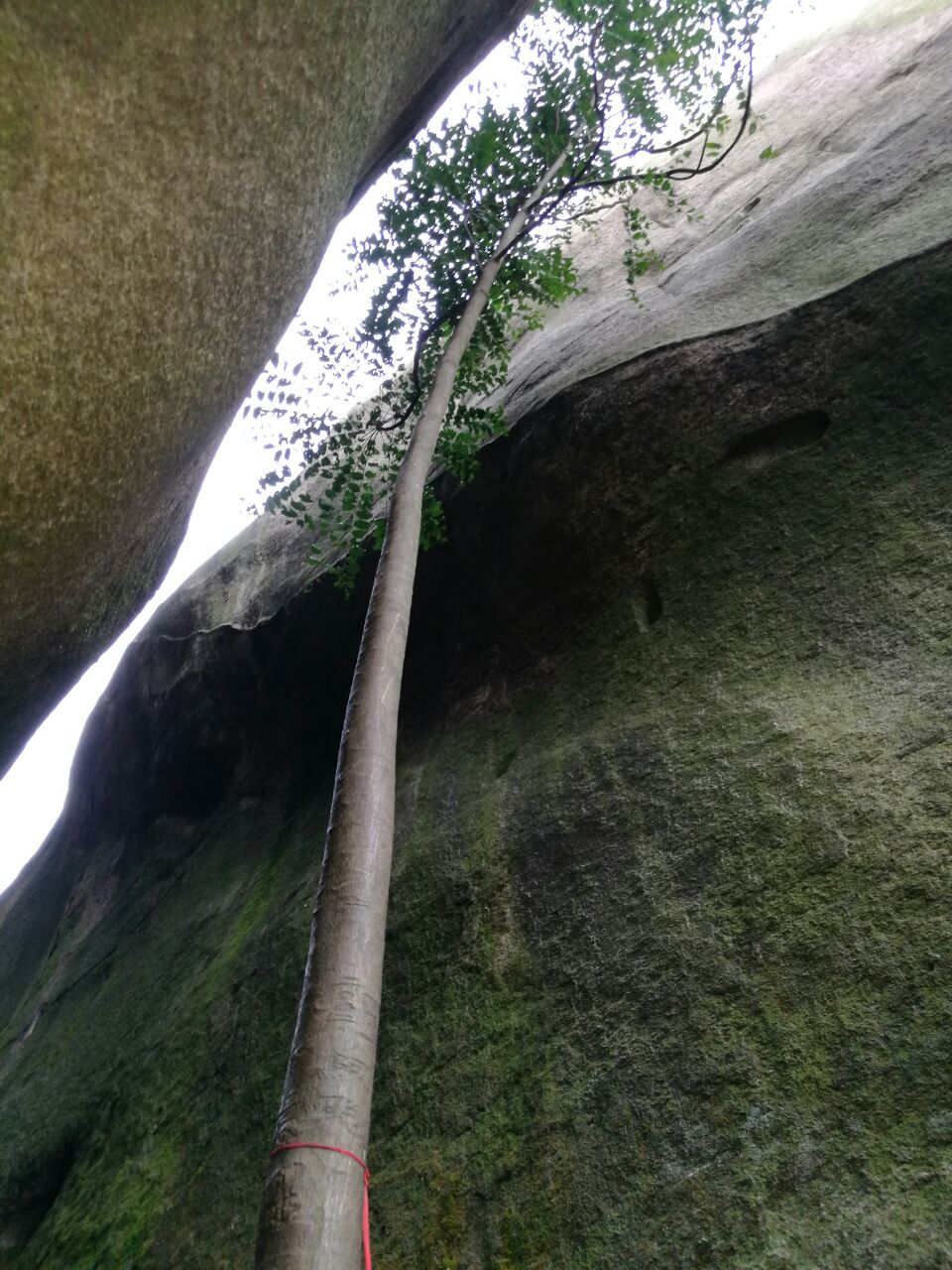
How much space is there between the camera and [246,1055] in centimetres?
645

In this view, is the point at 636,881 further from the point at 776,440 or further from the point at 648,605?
the point at 776,440

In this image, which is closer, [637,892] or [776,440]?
[637,892]

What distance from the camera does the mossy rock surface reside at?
12.7ft

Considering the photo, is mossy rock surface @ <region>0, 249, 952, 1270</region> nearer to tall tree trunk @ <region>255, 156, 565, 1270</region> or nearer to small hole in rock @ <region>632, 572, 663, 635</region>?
small hole in rock @ <region>632, 572, 663, 635</region>

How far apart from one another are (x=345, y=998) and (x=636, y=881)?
91.2 inches

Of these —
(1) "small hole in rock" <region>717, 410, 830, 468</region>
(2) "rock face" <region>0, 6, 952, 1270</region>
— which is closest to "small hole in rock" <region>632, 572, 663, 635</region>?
(2) "rock face" <region>0, 6, 952, 1270</region>

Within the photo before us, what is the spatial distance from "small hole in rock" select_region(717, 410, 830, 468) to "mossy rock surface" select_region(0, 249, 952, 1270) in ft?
0.09

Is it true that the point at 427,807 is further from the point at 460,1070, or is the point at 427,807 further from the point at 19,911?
the point at 19,911

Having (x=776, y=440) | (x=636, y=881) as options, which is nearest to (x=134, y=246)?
(x=636, y=881)

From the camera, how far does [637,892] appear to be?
200 inches

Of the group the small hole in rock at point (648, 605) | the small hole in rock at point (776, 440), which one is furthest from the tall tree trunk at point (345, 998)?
the small hole in rock at point (776, 440)

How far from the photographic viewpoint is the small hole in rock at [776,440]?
6305 mm

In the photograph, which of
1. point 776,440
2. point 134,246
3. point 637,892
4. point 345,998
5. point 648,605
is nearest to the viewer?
point 345,998

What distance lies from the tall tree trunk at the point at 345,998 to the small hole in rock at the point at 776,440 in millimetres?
2744
